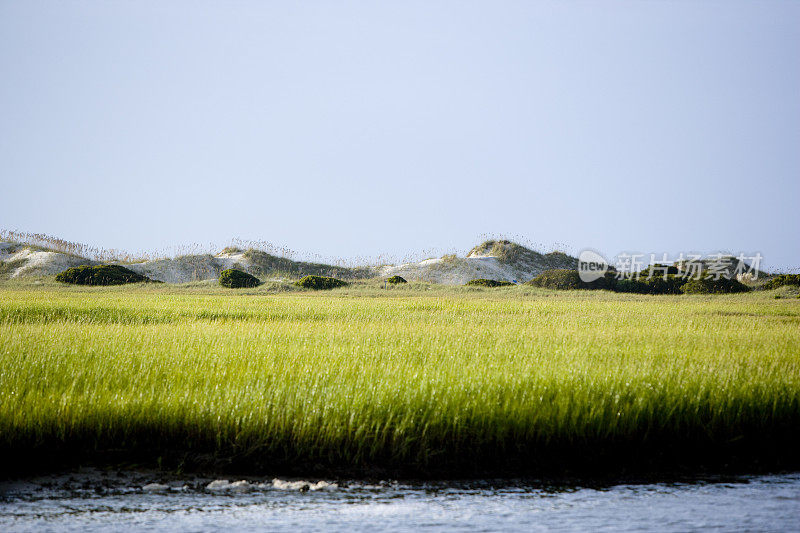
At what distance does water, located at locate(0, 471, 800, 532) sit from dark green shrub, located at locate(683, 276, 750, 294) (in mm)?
30797

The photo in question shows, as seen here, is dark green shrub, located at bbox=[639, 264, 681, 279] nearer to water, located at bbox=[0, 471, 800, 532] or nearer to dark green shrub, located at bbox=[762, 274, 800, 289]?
dark green shrub, located at bbox=[762, 274, 800, 289]

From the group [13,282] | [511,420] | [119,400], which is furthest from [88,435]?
[13,282]

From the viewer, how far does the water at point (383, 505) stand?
13.7 ft

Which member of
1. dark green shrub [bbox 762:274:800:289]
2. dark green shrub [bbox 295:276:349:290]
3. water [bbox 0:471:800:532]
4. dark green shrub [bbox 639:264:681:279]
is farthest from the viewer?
dark green shrub [bbox 639:264:681:279]

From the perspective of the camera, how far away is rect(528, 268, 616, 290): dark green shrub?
3634 centimetres

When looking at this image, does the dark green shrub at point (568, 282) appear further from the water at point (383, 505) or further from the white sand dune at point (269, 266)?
the water at point (383, 505)

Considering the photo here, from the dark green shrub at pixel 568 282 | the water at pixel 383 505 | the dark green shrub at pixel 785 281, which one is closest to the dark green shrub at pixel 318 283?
the dark green shrub at pixel 568 282

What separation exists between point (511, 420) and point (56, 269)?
39.1 meters

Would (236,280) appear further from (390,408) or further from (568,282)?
(390,408)

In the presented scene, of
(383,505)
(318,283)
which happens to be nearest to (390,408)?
(383,505)

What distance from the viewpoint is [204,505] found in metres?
4.47

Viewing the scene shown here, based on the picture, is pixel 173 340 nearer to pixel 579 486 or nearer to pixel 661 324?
pixel 579 486

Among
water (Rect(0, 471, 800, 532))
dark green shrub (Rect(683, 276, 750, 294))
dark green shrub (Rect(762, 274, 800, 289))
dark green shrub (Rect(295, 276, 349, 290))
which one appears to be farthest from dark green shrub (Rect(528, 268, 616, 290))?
water (Rect(0, 471, 800, 532))

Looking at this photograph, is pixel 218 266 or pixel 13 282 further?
pixel 218 266
